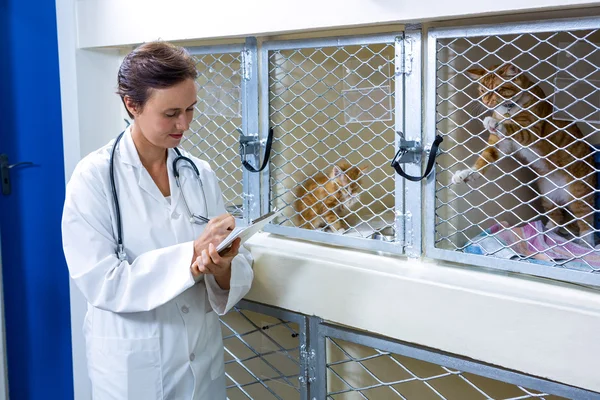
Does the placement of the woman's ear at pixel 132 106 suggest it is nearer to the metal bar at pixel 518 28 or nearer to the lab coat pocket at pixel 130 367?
the lab coat pocket at pixel 130 367

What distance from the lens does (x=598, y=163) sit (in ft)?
4.75

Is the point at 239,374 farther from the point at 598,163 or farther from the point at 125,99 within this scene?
the point at 598,163

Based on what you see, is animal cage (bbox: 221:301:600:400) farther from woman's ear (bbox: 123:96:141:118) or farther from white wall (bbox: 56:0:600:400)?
woman's ear (bbox: 123:96:141:118)

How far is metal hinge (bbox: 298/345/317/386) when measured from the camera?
1.59 metres

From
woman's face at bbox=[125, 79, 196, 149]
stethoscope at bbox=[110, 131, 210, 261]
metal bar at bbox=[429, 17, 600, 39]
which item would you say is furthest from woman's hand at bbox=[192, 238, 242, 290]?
metal bar at bbox=[429, 17, 600, 39]

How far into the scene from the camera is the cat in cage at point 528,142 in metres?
1.40

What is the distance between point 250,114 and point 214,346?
61 centimetres

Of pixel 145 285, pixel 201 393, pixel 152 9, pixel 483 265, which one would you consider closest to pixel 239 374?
pixel 201 393

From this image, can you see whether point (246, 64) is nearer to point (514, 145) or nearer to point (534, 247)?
point (514, 145)

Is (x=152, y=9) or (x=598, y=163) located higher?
(x=152, y=9)

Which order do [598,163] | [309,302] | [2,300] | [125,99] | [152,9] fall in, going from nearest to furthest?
[125,99] < [598,163] < [309,302] < [152,9] < [2,300]

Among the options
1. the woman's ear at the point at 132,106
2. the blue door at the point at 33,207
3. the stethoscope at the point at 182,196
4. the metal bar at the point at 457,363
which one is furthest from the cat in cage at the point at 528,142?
the blue door at the point at 33,207

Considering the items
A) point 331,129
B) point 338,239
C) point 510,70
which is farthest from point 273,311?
point 510,70

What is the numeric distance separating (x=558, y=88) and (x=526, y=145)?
0.22m
